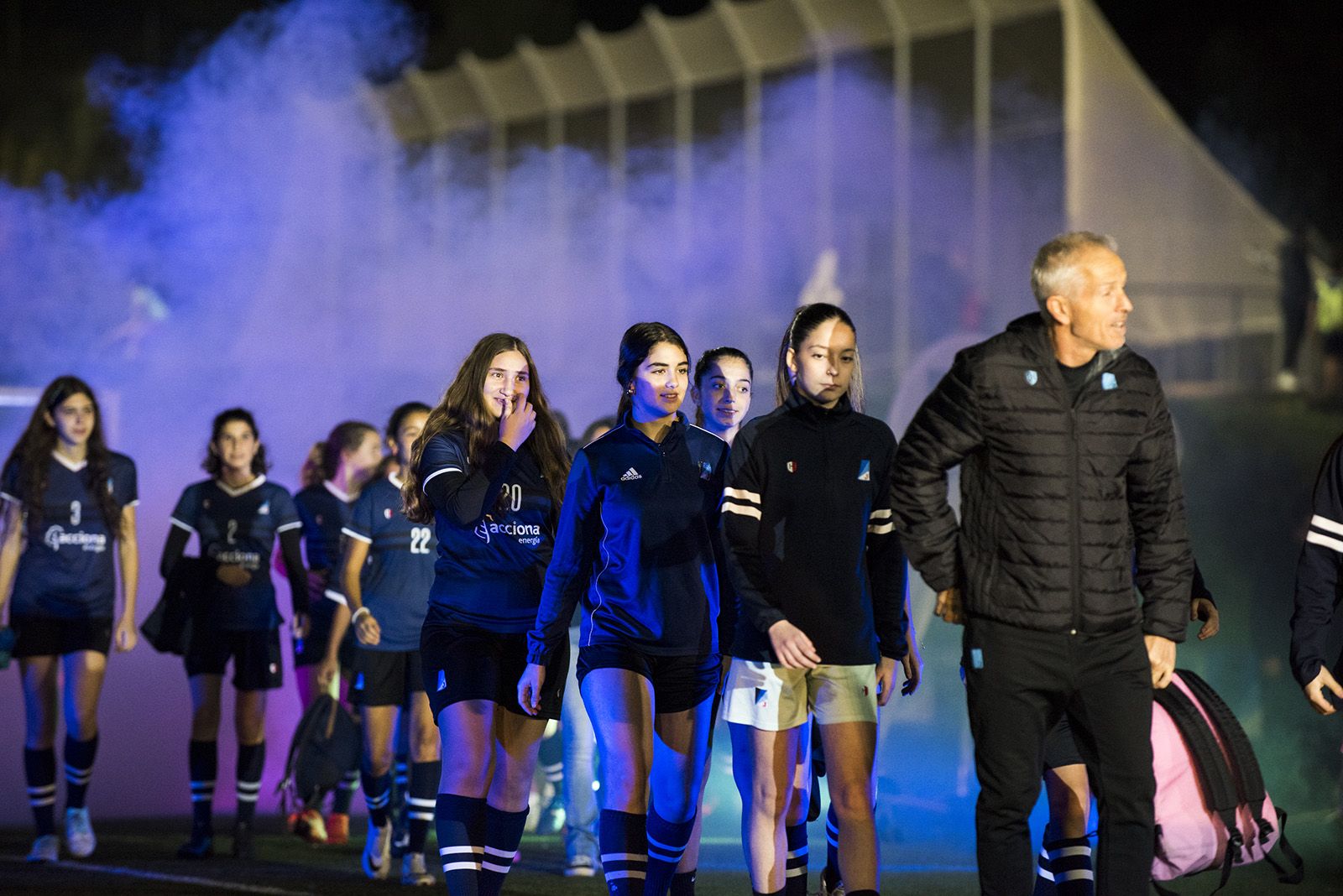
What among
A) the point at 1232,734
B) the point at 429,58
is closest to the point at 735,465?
the point at 1232,734

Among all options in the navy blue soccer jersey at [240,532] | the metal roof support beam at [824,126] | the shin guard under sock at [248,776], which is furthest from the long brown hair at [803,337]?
the metal roof support beam at [824,126]

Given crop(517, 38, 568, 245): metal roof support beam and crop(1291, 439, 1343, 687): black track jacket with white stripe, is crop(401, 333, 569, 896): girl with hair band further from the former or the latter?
crop(517, 38, 568, 245): metal roof support beam

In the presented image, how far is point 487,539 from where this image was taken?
191 inches

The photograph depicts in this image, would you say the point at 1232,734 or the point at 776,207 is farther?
the point at 776,207

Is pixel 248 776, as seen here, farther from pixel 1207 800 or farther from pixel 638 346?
pixel 1207 800

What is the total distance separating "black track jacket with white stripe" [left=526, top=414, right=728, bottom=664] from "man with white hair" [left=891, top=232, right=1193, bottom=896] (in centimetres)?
87

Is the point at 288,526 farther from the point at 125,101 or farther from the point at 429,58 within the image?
the point at 429,58

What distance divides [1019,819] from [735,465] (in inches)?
47.2

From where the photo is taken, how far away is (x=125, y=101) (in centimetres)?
1330

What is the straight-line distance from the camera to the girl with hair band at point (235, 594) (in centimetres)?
712

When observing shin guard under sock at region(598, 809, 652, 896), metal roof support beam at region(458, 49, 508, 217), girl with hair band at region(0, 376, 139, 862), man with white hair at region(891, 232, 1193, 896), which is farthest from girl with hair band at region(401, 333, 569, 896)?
metal roof support beam at region(458, 49, 508, 217)

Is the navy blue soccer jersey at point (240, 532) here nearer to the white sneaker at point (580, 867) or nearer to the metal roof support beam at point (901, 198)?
the white sneaker at point (580, 867)

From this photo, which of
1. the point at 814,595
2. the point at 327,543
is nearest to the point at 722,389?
the point at 814,595

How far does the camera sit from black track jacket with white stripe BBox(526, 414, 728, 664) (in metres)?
4.55
